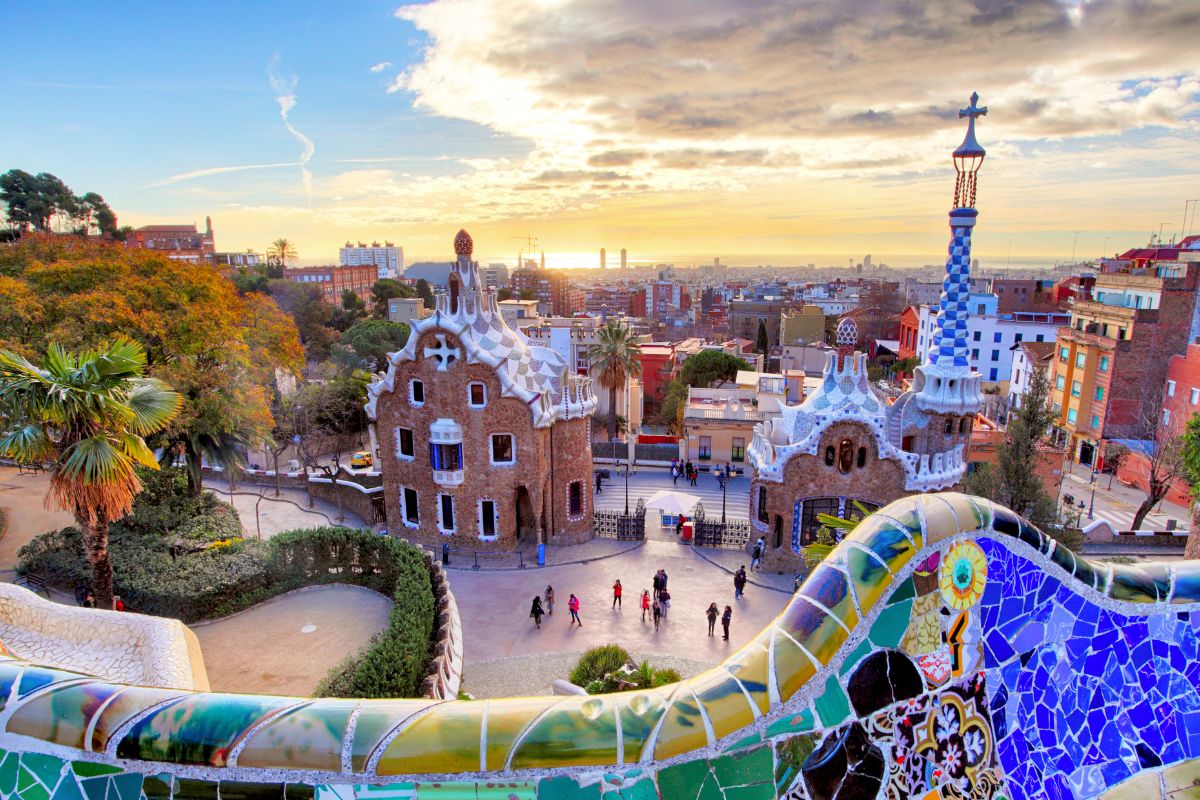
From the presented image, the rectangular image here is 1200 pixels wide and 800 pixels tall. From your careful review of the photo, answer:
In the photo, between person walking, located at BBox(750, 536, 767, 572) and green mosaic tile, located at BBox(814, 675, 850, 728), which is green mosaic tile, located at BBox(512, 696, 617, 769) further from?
person walking, located at BBox(750, 536, 767, 572)

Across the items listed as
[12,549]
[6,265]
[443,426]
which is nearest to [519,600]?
[443,426]

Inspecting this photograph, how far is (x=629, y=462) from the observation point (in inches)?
1417

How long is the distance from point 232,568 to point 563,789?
1591cm

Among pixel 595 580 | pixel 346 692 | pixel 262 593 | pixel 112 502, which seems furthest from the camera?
pixel 595 580

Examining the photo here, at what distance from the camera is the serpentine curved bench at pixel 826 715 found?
428cm

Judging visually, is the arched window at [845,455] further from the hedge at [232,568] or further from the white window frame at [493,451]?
the hedge at [232,568]

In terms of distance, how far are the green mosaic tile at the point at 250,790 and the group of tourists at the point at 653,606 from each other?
14858 millimetres

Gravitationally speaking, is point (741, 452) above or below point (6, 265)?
below

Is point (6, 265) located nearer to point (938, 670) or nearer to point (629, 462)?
point (629, 462)

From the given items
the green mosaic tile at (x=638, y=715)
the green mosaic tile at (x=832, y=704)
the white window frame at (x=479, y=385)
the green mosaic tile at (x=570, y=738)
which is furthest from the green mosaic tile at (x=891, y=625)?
the white window frame at (x=479, y=385)

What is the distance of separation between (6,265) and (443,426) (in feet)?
55.7

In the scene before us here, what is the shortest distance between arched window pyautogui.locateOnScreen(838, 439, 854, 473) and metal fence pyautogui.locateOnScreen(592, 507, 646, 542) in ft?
23.7

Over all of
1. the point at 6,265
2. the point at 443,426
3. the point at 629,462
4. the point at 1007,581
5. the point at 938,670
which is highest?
the point at 6,265

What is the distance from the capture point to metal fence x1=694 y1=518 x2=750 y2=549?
24672 millimetres
